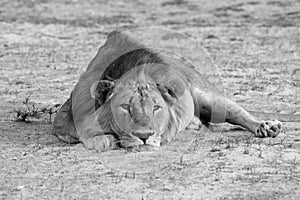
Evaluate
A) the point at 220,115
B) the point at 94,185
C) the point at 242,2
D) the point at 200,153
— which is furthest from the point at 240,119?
the point at 242,2

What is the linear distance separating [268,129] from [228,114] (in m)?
0.39

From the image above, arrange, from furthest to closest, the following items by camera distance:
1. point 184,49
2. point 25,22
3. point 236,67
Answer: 1. point 25,22
2. point 184,49
3. point 236,67

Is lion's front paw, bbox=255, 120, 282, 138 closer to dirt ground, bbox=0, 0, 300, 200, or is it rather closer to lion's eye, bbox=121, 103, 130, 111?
dirt ground, bbox=0, 0, 300, 200

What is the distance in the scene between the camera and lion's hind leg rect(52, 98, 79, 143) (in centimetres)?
580

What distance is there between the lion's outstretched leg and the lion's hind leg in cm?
104

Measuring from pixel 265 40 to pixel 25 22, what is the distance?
4.47 m

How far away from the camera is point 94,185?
15.4 ft

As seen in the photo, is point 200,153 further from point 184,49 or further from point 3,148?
point 184,49

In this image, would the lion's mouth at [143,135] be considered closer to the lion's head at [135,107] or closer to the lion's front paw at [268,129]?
the lion's head at [135,107]

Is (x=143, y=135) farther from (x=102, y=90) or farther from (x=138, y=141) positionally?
(x=102, y=90)

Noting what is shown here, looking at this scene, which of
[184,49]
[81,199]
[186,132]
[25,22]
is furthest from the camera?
[25,22]

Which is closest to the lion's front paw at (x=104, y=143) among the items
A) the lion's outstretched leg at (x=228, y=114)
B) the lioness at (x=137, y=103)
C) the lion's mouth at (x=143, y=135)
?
the lioness at (x=137, y=103)


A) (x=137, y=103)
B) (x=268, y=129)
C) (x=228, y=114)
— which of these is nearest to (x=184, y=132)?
(x=228, y=114)

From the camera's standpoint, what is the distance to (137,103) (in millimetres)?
5156
